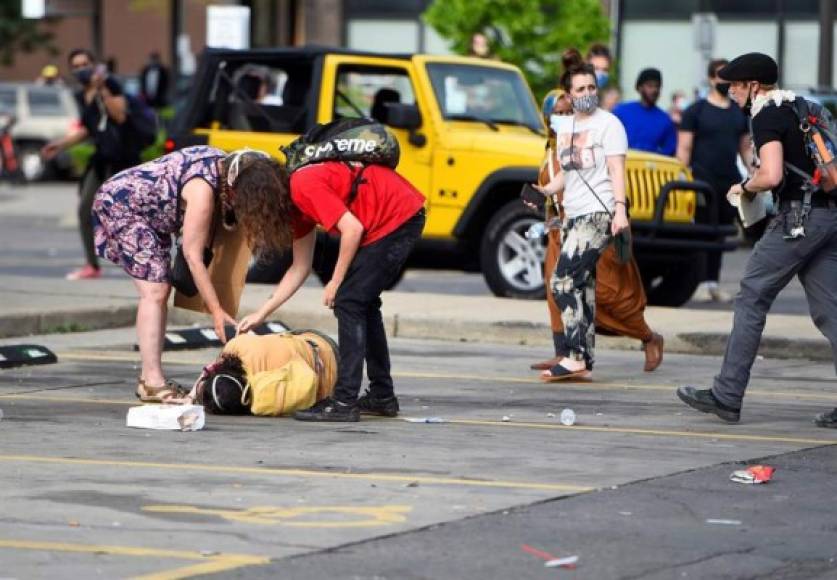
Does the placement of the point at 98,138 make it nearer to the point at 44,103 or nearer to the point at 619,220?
the point at 619,220

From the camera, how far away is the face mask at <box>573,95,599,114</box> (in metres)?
11.6

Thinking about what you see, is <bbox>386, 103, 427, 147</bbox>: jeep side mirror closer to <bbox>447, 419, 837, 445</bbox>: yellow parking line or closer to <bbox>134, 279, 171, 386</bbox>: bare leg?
<bbox>134, 279, 171, 386</bbox>: bare leg

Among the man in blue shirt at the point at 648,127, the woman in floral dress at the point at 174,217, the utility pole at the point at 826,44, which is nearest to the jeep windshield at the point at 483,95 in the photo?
the man in blue shirt at the point at 648,127

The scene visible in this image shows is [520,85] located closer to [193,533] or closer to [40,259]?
[40,259]

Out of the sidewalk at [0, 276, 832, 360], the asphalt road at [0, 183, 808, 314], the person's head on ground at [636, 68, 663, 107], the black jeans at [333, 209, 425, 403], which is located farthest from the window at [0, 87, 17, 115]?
the black jeans at [333, 209, 425, 403]

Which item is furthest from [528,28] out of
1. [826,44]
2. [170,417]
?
[170,417]

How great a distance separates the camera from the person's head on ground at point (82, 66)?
17.7 meters

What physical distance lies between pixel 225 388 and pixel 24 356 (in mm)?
2686

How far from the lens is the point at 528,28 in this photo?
29.8 meters

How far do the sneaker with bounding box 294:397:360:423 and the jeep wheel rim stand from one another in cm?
653

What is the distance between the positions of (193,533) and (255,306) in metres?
8.07

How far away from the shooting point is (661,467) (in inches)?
337

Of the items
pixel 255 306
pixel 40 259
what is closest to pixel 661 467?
pixel 255 306

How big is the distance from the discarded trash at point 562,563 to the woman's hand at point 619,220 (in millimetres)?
5020
